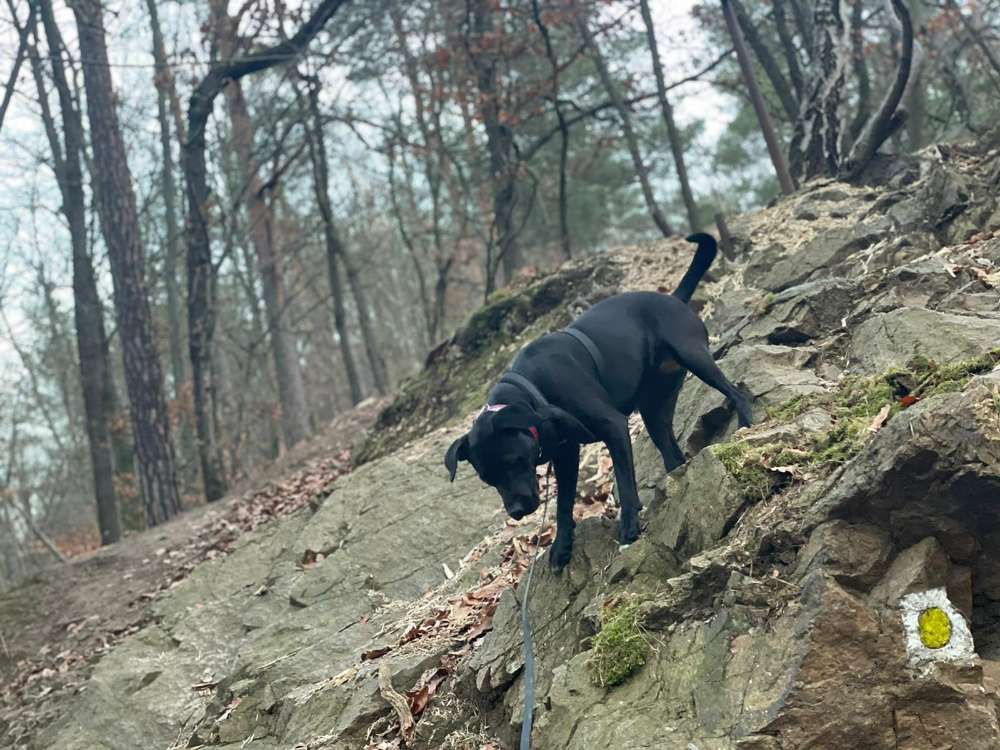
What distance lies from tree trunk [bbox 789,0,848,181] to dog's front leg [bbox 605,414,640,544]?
667cm

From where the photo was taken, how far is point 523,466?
474cm

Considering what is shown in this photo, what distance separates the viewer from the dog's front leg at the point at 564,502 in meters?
4.94

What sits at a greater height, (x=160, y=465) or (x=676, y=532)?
(x=160, y=465)

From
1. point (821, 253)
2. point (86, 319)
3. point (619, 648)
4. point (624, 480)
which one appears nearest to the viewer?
point (619, 648)

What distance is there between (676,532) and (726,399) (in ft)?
5.11

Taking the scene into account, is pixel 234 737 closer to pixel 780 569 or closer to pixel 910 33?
pixel 780 569

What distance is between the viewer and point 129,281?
520 inches

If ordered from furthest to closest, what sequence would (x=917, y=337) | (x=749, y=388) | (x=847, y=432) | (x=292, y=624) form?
(x=292, y=624)
(x=749, y=388)
(x=917, y=337)
(x=847, y=432)

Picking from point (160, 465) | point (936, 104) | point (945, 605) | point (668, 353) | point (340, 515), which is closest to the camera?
point (945, 605)

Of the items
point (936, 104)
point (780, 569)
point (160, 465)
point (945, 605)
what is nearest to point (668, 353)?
point (780, 569)

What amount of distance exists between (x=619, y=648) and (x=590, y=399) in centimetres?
143

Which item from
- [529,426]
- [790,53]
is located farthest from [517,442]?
[790,53]

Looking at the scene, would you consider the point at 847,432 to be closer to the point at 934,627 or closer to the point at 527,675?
the point at 934,627

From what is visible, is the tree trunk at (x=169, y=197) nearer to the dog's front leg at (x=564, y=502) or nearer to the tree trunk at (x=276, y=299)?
the tree trunk at (x=276, y=299)
